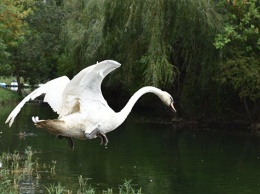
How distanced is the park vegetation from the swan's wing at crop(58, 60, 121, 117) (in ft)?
44.2

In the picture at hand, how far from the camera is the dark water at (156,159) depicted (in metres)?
13.5

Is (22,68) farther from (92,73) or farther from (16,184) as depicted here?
(92,73)

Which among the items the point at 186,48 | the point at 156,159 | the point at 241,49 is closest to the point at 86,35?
the point at 186,48

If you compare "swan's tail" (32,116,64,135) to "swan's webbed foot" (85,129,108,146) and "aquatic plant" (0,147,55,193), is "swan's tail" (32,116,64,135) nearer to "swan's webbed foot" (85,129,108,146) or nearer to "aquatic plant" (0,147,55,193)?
"swan's webbed foot" (85,129,108,146)

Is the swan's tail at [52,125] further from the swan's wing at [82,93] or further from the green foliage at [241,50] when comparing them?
the green foliage at [241,50]

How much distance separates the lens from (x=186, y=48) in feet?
74.6

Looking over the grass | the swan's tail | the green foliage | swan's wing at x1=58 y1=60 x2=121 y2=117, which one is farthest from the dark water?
the swan's tail

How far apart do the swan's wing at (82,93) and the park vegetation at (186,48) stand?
1349cm

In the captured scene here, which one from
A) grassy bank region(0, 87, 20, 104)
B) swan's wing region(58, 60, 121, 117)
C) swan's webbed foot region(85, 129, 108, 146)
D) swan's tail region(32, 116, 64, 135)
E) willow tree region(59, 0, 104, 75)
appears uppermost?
willow tree region(59, 0, 104, 75)

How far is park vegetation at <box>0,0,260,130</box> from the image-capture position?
828 inches

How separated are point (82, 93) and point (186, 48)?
16384 mm

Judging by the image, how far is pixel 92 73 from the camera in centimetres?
630

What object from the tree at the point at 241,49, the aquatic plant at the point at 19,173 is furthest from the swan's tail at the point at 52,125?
the tree at the point at 241,49

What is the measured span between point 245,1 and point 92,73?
16.3 metres
